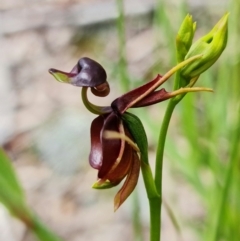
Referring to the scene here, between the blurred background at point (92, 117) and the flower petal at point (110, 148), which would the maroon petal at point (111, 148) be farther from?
the blurred background at point (92, 117)

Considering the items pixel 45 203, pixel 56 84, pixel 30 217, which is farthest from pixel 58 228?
pixel 30 217

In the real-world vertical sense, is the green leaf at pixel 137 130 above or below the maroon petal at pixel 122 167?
above

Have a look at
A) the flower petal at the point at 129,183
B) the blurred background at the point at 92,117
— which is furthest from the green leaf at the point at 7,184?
the blurred background at the point at 92,117

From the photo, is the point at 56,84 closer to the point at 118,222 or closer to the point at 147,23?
the point at 147,23

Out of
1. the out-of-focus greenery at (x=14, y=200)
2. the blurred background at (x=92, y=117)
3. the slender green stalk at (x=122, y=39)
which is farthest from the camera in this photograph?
the blurred background at (x=92, y=117)

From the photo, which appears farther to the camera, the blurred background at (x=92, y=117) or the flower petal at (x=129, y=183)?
the blurred background at (x=92, y=117)

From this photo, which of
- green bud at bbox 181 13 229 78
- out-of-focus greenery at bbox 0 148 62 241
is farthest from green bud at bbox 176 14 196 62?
out-of-focus greenery at bbox 0 148 62 241

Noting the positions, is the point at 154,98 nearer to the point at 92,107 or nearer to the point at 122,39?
the point at 92,107
